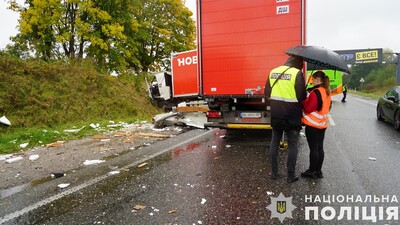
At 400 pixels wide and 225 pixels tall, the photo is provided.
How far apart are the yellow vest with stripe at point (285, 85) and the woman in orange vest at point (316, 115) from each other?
33 centimetres

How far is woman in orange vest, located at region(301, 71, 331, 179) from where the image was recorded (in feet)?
14.4

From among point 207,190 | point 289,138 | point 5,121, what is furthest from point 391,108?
point 5,121

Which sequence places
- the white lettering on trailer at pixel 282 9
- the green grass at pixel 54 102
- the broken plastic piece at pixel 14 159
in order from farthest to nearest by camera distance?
1. the green grass at pixel 54 102
2. the white lettering on trailer at pixel 282 9
3. the broken plastic piece at pixel 14 159

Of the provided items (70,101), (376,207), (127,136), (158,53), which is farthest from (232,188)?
(158,53)

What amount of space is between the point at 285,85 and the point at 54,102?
9213mm

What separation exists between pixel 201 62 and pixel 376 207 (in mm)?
4834

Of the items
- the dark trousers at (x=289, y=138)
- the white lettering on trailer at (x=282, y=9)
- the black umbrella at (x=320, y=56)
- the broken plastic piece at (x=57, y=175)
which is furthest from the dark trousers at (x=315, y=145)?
the broken plastic piece at (x=57, y=175)

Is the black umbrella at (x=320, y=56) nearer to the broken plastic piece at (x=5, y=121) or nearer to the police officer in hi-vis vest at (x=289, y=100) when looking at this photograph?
the police officer in hi-vis vest at (x=289, y=100)

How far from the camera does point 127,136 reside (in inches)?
337

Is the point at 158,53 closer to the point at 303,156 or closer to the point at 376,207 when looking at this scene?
the point at 303,156

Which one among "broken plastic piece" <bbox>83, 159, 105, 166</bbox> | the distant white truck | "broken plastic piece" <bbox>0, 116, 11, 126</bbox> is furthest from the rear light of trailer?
Result: "broken plastic piece" <bbox>0, 116, 11, 126</bbox>

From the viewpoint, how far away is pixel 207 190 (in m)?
4.12

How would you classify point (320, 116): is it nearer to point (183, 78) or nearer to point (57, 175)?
point (57, 175)

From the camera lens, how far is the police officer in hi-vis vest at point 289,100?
4.26 m
